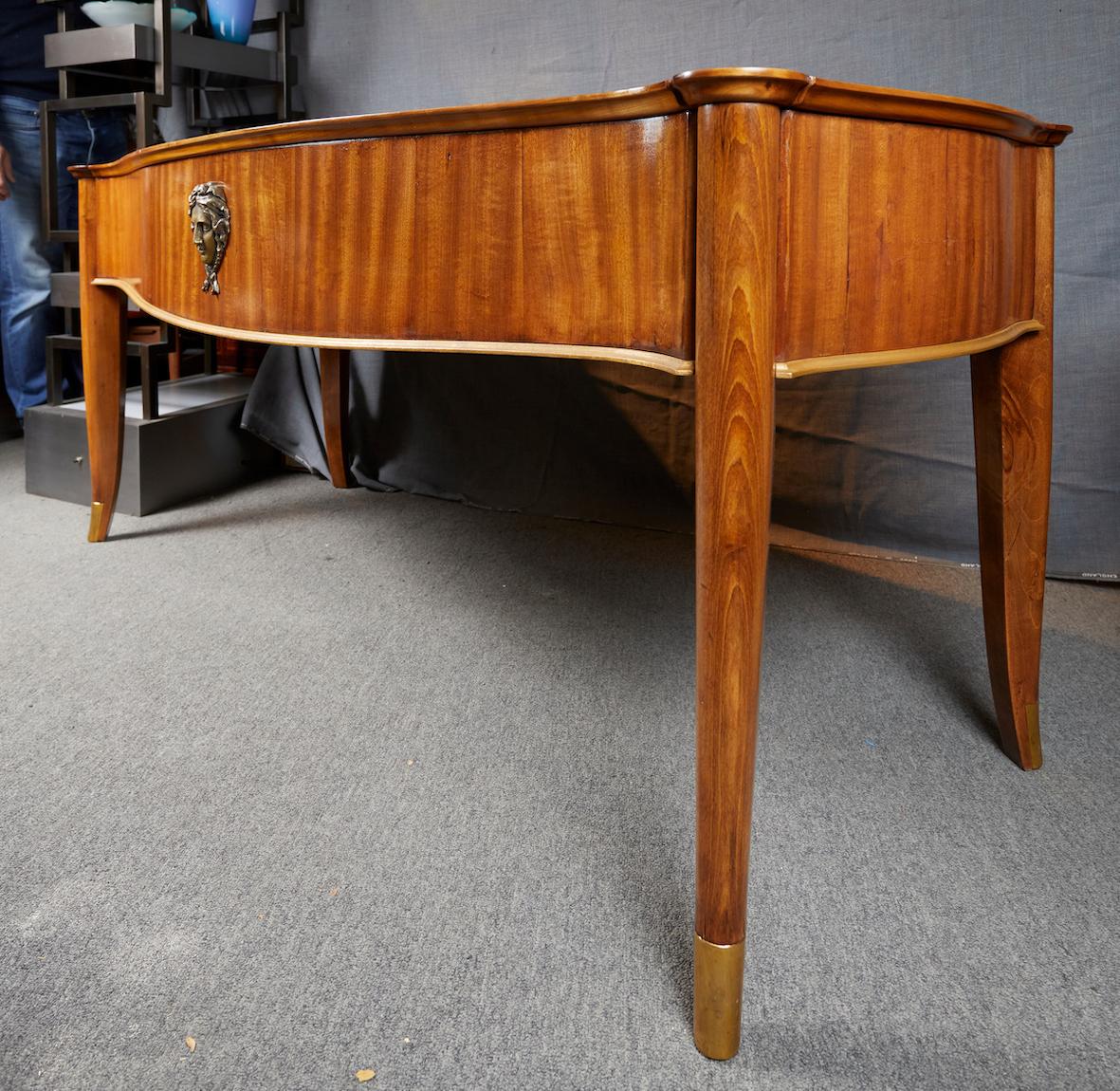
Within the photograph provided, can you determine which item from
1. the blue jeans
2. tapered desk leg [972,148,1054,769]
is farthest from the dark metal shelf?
tapered desk leg [972,148,1054,769]

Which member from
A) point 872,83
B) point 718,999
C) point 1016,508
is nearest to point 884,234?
point 1016,508

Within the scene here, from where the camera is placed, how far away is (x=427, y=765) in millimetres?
1038

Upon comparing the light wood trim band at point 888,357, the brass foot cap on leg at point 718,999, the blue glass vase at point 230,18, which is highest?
the blue glass vase at point 230,18

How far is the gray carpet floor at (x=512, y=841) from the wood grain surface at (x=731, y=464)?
0.13 m

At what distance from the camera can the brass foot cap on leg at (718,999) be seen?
680 mm

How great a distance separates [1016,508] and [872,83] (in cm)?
92

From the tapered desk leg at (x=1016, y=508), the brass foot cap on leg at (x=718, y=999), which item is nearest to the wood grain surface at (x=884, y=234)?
the tapered desk leg at (x=1016, y=508)

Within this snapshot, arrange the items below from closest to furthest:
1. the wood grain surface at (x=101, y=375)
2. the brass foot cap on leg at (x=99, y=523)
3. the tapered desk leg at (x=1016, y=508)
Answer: the tapered desk leg at (x=1016, y=508)
the wood grain surface at (x=101, y=375)
the brass foot cap on leg at (x=99, y=523)

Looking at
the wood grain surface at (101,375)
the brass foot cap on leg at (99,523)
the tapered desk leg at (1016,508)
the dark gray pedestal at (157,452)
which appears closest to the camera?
the tapered desk leg at (1016,508)

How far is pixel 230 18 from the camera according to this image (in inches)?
80.9

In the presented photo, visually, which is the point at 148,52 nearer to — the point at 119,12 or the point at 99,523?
the point at 119,12

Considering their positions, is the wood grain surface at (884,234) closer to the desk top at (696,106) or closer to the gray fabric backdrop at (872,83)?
the desk top at (696,106)

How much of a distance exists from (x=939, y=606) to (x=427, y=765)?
0.85 m

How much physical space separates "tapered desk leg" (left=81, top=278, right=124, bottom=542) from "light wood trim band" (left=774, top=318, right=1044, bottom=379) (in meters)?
1.19
